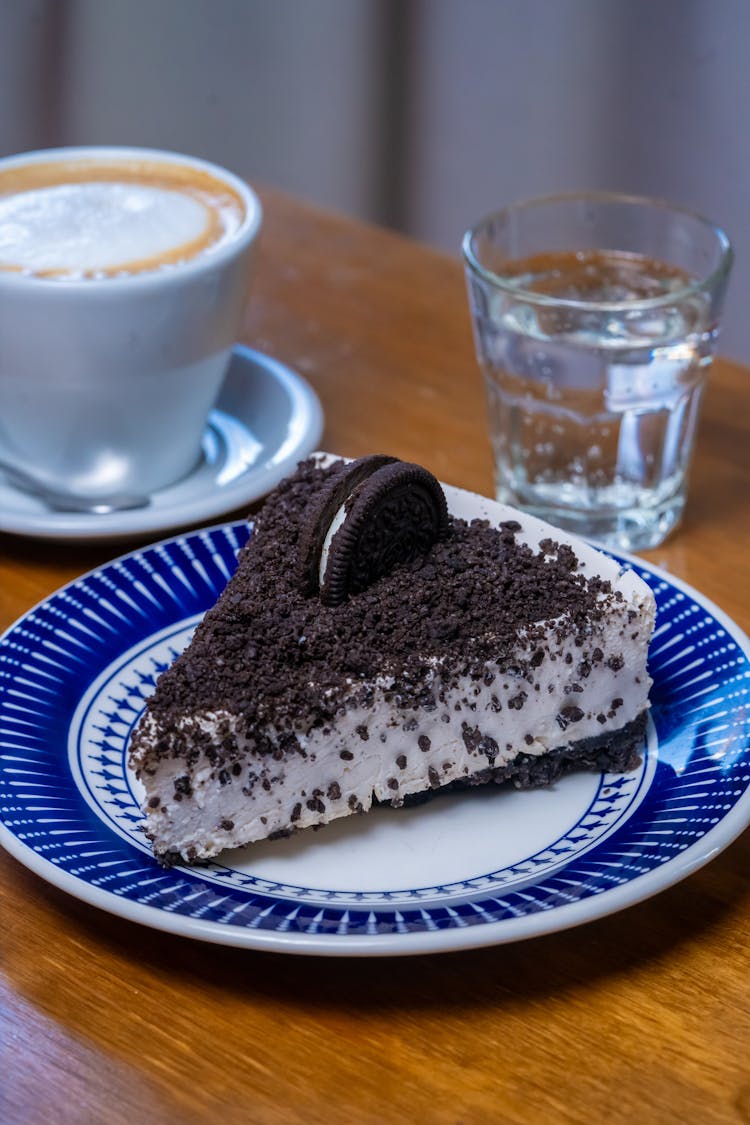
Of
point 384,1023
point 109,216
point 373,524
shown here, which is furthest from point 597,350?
point 384,1023

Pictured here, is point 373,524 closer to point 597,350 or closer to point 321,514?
point 321,514

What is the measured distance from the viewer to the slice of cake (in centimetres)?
99

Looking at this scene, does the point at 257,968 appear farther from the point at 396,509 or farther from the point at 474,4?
the point at 474,4

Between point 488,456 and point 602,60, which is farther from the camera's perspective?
point 602,60

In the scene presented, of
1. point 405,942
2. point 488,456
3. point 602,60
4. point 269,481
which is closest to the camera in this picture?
point 405,942

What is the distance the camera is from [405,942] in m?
0.84

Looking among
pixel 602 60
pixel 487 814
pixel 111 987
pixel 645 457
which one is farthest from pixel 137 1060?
pixel 602 60

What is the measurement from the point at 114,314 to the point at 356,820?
0.57m

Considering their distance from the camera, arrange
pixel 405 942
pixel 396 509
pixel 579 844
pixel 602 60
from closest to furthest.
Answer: pixel 405 942
pixel 579 844
pixel 396 509
pixel 602 60

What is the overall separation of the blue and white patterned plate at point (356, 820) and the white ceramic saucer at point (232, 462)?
0.10 m

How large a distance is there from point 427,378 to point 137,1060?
42.0 inches

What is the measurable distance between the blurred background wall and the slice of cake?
2.17m

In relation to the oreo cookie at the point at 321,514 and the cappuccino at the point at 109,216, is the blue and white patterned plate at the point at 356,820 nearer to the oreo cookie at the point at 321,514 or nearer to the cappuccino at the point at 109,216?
the oreo cookie at the point at 321,514

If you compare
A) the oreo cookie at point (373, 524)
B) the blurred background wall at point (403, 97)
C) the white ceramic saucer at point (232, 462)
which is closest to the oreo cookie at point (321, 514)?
the oreo cookie at point (373, 524)
